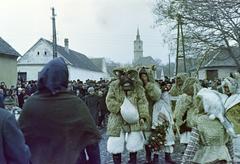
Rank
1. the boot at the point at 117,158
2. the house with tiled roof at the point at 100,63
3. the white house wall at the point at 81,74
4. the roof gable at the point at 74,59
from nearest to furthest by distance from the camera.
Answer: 1. the boot at the point at 117,158
2. the white house wall at the point at 81,74
3. the roof gable at the point at 74,59
4. the house with tiled roof at the point at 100,63

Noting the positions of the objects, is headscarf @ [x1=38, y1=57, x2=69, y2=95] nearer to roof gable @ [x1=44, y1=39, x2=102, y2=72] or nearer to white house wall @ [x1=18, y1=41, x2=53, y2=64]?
white house wall @ [x1=18, y1=41, x2=53, y2=64]

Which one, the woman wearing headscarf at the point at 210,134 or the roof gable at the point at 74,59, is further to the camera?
the roof gable at the point at 74,59

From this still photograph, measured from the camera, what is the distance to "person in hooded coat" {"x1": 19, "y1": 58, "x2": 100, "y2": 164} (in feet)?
14.3

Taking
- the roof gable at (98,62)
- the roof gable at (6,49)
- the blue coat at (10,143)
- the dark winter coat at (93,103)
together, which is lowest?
the dark winter coat at (93,103)

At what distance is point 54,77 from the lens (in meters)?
4.42

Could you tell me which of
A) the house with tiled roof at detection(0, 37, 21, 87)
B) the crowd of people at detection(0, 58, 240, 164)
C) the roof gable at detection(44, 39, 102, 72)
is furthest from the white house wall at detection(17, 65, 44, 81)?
the crowd of people at detection(0, 58, 240, 164)

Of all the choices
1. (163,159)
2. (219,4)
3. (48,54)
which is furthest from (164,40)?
(48,54)

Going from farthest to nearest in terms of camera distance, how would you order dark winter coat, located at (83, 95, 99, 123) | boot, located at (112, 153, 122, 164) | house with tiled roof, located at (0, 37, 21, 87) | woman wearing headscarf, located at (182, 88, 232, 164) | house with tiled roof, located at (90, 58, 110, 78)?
1. house with tiled roof, located at (90, 58, 110, 78)
2. house with tiled roof, located at (0, 37, 21, 87)
3. dark winter coat, located at (83, 95, 99, 123)
4. boot, located at (112, 153, 122, 164)
5. woman wearing headscarf, located at (182, 88, 232, 164)

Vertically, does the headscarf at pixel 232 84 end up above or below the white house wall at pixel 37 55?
below

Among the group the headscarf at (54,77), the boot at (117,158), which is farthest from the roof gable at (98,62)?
the headscarf at (54,77)

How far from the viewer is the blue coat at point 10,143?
3.64 metres

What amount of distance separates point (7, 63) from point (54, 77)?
116ft

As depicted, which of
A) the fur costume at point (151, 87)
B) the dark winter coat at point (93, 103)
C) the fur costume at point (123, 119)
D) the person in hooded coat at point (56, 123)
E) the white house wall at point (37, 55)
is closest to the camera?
the person in hooded coat at point (56, 123)

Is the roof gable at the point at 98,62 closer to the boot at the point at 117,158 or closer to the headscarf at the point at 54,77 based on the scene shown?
the boot at the point at 117,158
